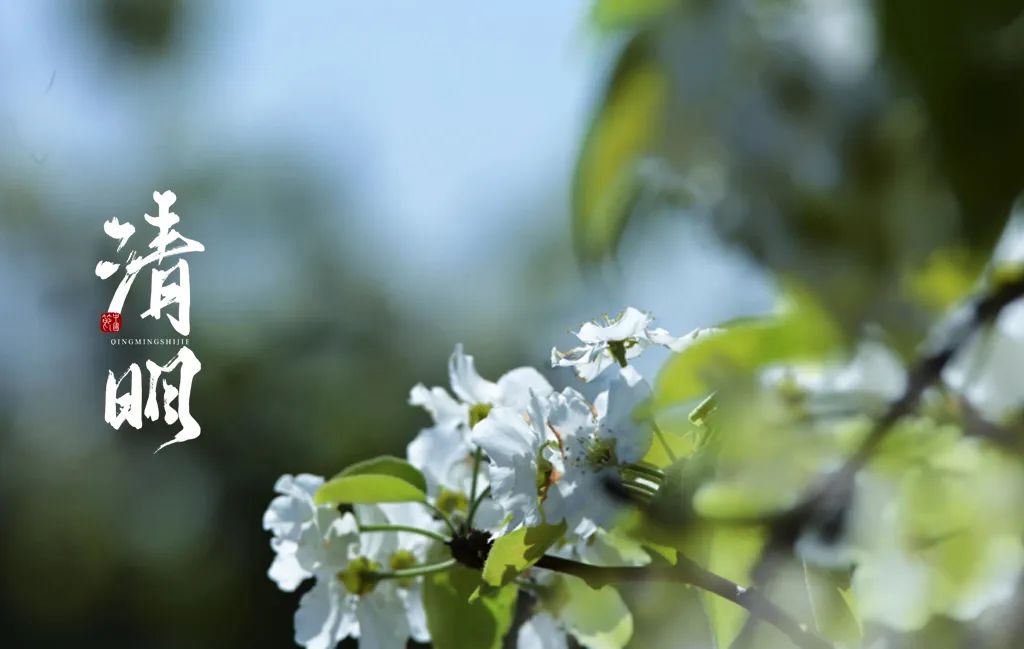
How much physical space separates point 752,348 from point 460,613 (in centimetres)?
32

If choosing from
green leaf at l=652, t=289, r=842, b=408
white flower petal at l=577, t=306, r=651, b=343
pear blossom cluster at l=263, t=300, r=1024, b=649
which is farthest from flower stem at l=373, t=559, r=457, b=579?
green leaf at l=652, t=289, r=842, b=408

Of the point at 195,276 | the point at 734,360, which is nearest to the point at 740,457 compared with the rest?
the point at 734,360

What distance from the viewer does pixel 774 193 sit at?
0.64ft

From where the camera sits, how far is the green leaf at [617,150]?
22 cm

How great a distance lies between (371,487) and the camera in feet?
1.75

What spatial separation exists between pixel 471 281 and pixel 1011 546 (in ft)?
21.5

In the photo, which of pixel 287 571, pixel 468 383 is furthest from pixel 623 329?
pixel 287 571

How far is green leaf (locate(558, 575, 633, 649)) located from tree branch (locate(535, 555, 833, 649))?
0.09 meters

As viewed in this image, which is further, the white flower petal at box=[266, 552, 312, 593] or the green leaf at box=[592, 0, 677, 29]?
the white flower petal at box=[266, 552, 312, 593]

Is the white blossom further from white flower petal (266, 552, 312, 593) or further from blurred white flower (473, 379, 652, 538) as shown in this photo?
white flower petal (266, 552, 312, 593)

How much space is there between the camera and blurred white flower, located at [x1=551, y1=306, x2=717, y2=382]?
20.1 inches

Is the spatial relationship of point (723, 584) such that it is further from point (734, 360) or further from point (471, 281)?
point (471, 281)

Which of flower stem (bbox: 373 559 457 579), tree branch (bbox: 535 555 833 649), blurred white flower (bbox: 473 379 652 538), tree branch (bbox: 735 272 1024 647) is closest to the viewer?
tree branch (bbox: 735 272 1024 647)

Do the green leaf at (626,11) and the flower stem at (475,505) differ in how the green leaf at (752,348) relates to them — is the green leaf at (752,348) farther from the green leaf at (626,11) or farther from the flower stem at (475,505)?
the flower stem at (475,505)
